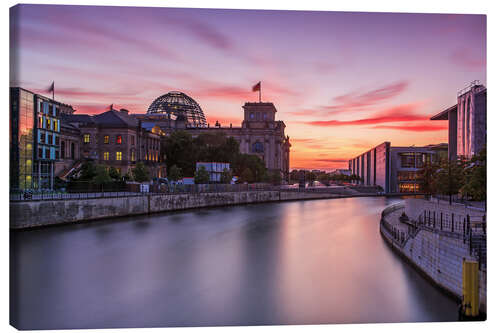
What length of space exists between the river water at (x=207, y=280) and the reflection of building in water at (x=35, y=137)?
15.1ft

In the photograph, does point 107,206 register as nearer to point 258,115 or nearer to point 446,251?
point 446,251

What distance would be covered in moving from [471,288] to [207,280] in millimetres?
11379

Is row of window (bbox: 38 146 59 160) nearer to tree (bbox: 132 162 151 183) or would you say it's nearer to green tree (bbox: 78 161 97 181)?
green tree (bbox: 78 161 97 181)

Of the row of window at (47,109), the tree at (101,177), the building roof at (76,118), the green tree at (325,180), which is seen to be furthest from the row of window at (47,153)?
the green tree at (325,180)

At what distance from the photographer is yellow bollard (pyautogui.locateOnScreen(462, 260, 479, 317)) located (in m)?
10.5

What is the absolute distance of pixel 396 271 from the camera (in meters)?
17.9

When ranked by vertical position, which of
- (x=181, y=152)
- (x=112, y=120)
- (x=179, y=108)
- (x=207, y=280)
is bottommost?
(x=207, y=280)

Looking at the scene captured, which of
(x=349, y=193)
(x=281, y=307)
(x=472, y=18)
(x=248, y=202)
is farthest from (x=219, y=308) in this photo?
(x=349, y=193)

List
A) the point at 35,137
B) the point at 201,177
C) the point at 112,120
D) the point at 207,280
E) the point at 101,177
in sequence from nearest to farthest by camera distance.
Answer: the point at 207,280 < the point at 35,137 < the point at 101,177 < the point at 201,177 < the point at 112,120

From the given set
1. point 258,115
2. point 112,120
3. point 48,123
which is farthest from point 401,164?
point 48,123

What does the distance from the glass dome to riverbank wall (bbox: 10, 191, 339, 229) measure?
51.6m

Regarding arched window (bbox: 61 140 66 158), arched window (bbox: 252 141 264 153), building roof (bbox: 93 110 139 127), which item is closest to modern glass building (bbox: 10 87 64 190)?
arched window (bbox: 61 140 66 158)

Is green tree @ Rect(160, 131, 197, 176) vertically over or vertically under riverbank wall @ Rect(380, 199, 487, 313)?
over

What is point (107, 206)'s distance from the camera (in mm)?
34094
